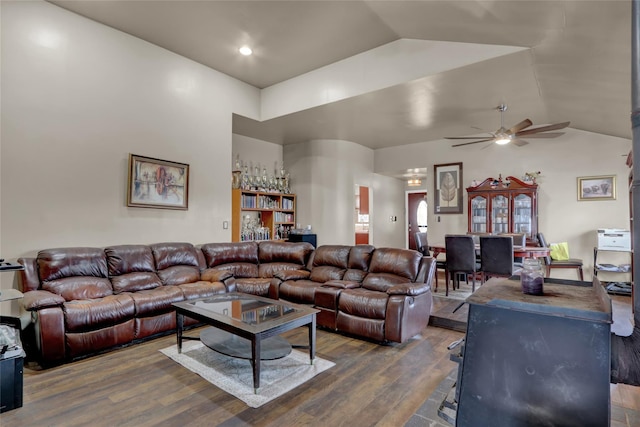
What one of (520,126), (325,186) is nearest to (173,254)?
(325,186)

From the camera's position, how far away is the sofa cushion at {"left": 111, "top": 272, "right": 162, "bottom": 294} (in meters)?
3.62

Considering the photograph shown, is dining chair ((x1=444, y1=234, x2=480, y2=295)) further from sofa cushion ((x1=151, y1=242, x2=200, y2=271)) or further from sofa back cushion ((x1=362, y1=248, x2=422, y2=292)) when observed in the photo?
sofa cushion ((x1=151, y1=242, x2=200, y2=271))

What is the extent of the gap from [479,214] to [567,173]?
5.17 ft

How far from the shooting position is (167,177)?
452 centimetres

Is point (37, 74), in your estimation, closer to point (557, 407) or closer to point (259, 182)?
point (259, 182)

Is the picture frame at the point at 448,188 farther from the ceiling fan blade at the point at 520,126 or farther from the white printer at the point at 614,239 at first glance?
the ceiling fan blade at the point at 520,126

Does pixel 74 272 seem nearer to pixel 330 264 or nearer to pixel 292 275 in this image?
pixel 292 275

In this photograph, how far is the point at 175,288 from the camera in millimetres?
3701

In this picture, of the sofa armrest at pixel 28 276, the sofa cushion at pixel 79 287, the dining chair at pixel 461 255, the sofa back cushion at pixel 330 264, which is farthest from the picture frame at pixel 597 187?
the sofa armrest at pixel 28 276

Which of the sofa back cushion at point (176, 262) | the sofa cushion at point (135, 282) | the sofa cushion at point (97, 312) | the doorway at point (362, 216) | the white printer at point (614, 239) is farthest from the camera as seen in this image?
the doorway at point (362, 216)

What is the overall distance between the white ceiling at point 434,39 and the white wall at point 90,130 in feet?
0.96

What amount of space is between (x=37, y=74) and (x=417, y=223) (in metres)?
8.63

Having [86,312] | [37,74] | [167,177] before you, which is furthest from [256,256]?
[37,74]

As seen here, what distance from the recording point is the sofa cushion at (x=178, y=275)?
402 centimetres
